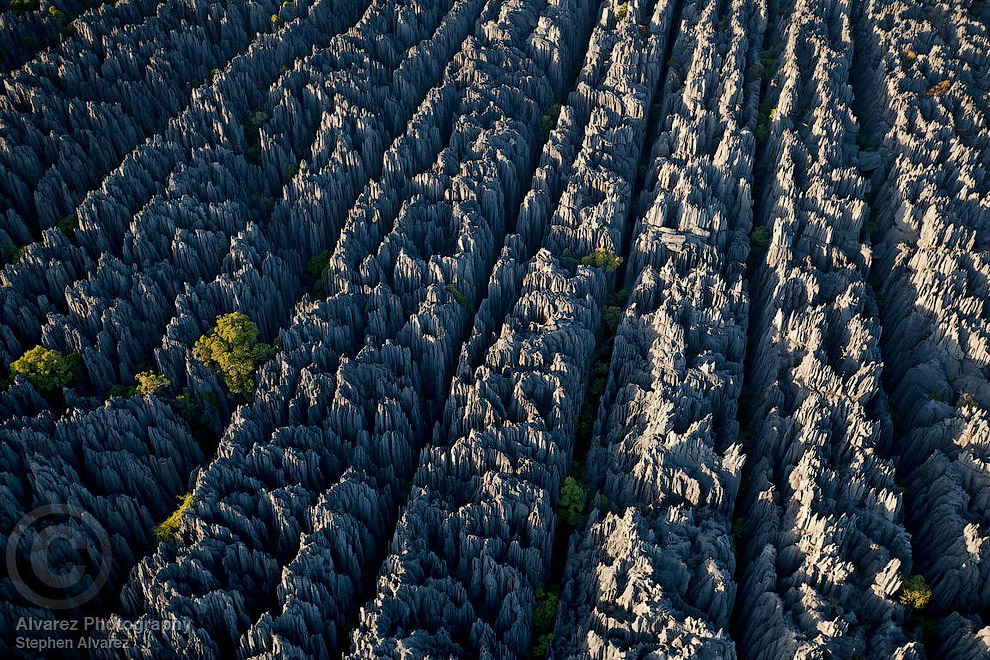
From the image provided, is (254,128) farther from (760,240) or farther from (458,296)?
(760,240)

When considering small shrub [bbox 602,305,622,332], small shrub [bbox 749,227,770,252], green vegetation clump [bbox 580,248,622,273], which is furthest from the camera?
small shrub [bbox 749,227,770,252]

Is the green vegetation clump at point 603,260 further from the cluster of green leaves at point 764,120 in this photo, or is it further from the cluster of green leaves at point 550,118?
the cluster of green leaves at point 764,120

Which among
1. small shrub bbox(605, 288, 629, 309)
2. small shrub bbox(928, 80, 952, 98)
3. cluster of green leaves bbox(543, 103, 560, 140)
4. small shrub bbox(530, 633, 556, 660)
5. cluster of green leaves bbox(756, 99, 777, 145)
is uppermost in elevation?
small shrub bbox(928, 80, 952, 98)

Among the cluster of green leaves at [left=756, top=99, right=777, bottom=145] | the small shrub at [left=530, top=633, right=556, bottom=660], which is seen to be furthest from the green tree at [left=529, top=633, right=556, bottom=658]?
the cluster of green leaves at [left=756, top=99, right=777, bottom=145]

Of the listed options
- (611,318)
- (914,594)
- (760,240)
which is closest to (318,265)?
(611,318)

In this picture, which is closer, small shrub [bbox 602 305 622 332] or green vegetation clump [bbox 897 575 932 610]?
green vegetation clump [bbox 897 575 932 610]

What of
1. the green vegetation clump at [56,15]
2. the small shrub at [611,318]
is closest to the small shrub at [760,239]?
the small shrub at [611,318]

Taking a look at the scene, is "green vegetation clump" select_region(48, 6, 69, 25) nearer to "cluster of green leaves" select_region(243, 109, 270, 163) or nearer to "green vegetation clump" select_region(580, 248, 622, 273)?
"cluster of green leaves" select_region(243, 109, 270, 163)
